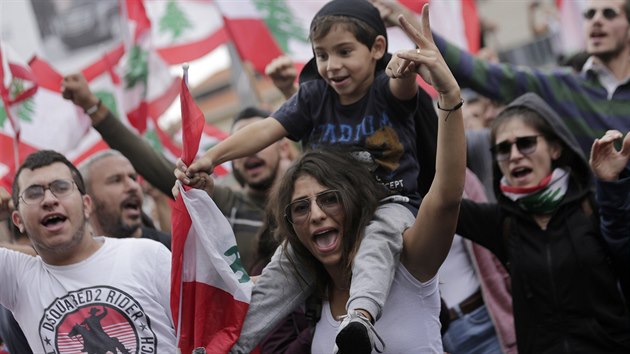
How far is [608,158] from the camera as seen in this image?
459 centimetres

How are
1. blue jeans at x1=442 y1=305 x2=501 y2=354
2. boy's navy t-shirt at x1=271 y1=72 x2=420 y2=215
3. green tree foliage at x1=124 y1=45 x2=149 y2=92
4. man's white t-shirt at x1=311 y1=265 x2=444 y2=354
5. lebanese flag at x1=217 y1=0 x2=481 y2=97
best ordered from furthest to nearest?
green tree foliage at x1=124 y1=45 x2=149 y2=92 < lebanese flag at x1=217 y1=0 x2=481 y2=97 < blue jeans at x1=442 y1=305 x2=501 y2=354 < boy's navy t-shirt at x1=271 y1=72 x2=420 y2=215 < man's white t-shirt at x1=311 y1=265 x2=444 y2=354

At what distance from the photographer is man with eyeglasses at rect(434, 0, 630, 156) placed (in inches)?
223

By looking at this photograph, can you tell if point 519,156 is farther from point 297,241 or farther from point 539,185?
point 297,241

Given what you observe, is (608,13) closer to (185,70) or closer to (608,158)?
(608,158)

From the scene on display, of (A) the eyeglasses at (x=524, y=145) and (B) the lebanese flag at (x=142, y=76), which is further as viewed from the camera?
(B) the lebanese flag at (x=142, y=76)

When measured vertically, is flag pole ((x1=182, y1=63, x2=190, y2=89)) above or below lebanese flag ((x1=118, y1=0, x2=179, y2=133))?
above

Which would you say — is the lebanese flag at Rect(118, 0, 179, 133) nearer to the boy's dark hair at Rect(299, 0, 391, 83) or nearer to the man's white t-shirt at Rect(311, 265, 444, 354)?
the boy's dark hair at Rect(299, 0, 391, 83)

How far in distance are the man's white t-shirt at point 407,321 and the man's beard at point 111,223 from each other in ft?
6.45

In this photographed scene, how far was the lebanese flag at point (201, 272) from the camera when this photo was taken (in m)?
4.02

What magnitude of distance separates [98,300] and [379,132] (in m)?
1.31

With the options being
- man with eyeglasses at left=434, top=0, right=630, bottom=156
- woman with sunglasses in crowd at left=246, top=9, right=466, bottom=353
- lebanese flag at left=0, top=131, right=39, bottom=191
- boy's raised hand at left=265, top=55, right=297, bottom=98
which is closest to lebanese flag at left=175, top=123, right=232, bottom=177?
lebanese flag at left=0, top=131, right=39, bottom=191

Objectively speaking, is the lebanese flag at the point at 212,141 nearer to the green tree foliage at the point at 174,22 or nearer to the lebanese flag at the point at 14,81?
the green tree foliage at the point at 174,22

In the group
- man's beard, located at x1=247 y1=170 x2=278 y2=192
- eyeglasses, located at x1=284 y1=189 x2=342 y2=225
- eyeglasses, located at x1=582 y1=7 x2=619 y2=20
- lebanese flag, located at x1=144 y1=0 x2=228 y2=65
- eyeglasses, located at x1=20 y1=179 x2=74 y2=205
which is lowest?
man's beard, located at x1=247 y1=170 x2=278 y2=192

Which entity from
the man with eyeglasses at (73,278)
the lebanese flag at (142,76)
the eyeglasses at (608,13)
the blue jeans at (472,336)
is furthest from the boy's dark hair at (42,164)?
the eyeglasses at (608,13)
